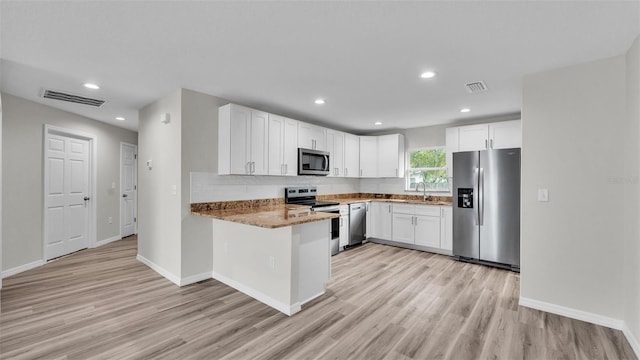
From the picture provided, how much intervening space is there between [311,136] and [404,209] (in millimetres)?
2122

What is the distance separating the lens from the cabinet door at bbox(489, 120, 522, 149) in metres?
4.25

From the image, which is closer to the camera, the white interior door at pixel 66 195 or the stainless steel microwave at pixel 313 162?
the white interior door at pixel 66 195

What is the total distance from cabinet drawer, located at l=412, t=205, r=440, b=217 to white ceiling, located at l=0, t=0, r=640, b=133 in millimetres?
1924

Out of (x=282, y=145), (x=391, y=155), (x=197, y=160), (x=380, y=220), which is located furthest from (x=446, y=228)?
(x=197, y=160)

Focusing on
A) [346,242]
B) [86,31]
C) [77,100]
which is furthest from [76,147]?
[346,242]

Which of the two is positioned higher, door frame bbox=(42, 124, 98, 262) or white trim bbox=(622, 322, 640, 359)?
door frame bbox=(42, 124, 98, 262)

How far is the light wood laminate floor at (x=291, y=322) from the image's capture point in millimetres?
2111

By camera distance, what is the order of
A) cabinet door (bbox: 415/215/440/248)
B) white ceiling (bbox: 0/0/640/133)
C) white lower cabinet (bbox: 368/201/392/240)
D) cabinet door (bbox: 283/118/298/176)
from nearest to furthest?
white ceiling (bbox: 0/0/640/133) → cabinet door (bbox: 283/118/298/176) → cabinet door (bbox: 415/215/440/248) → white lower cabinet (bbox: 368/201/392/240)

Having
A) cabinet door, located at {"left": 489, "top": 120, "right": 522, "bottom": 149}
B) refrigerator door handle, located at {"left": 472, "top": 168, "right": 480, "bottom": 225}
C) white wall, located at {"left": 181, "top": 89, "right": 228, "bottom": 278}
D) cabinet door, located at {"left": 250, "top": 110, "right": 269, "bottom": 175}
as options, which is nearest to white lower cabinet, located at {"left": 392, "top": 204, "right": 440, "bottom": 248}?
refrigerator door handle, located at {"left": 472, "top": 168, "right": 480, "bottom": 225}

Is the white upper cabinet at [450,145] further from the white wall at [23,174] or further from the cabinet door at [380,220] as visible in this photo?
the white wall at [23,174]

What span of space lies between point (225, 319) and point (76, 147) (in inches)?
169

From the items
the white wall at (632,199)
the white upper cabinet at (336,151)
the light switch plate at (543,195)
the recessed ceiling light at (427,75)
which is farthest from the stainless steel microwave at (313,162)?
the white wall at (632,199)

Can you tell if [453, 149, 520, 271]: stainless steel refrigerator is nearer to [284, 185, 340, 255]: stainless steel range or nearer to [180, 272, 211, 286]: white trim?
[284, 185, 340, 255]: stainless steel range

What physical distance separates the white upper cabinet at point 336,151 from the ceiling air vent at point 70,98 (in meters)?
3.36
